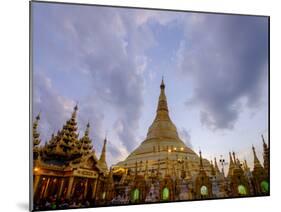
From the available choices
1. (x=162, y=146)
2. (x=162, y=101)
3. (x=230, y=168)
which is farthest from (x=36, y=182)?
(x=230, y=168)

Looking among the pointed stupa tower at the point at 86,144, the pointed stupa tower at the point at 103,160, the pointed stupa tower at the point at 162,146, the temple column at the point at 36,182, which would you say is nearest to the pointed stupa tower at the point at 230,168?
the pointed stupa tower at the point at 162,146

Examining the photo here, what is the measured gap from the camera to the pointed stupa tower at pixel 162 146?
3074 millimetres

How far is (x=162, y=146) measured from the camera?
3.15 m

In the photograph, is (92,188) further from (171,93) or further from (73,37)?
(73,37)

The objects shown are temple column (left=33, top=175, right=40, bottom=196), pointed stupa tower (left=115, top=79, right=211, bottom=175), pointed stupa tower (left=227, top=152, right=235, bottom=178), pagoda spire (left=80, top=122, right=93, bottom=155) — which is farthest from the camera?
pointed stupa tower (left=227, top=152, right=235, bottom=178)

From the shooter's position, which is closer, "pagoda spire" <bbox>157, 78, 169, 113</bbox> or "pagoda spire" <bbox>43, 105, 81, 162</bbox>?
"pagoda spire" <bbox>43, 105, 81, 162</bbox>

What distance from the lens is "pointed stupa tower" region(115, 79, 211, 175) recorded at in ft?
10.1

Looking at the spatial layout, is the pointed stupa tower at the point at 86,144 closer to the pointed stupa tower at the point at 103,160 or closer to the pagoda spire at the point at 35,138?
the pointed stupa tower at the point at 103,160

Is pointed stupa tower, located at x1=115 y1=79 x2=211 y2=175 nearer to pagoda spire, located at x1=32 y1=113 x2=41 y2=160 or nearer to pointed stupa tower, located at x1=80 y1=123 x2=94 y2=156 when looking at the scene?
pointed stupa tower, located at x1=80 y1=123 x2=94 y2=156

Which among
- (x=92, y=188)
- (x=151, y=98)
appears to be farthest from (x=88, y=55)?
(x=92, y=188)

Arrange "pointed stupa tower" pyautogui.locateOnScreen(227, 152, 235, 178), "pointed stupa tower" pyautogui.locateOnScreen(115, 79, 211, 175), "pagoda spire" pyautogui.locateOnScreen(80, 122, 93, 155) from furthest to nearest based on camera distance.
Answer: "pointed stupa tower" pyautogui.locateOnScreen(227, 152, 235, 178)
"pointed stupa tower" pyautogui.locateOnScreen(115, 79, 211, 175)
"pagoda spire" pyautogui.locateOnScreen(80, 122, 93, 155)

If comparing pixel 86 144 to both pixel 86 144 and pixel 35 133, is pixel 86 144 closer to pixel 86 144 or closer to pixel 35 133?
pixel 86 144

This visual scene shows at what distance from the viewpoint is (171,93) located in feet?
10.4

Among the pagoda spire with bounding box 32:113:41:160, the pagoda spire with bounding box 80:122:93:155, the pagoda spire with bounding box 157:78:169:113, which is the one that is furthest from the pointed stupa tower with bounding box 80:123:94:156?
the pagoda spire with bounding box 157:78:169:113
